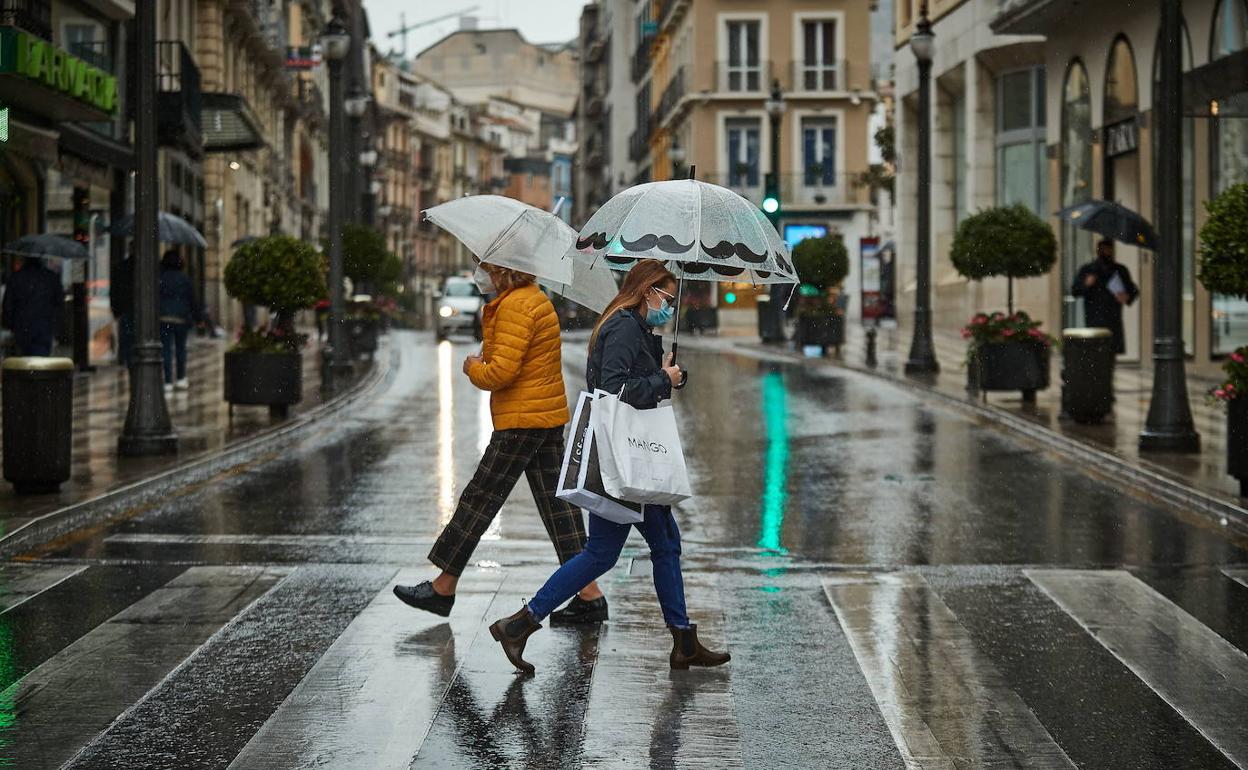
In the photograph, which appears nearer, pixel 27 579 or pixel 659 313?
pixel 659 313

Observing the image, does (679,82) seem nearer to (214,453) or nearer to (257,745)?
(214,453)

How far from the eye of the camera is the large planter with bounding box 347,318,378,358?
30.4 metres

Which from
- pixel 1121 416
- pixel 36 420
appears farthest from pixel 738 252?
pixel 1121 416

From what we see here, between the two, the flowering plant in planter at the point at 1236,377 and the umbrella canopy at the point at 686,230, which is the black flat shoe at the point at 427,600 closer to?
the umbrella canopy at the point at 686,230

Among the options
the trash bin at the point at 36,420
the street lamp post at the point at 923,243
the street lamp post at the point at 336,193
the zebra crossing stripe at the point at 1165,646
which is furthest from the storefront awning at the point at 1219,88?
the trash bin at the point at 36,420

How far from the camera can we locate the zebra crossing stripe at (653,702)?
574cm

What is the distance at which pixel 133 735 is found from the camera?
Answer: 593 centimetres

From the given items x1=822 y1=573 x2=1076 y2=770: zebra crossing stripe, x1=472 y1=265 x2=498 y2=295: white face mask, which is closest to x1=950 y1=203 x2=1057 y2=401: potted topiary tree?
x1=822 y1=573 x2=1076 y2=770: zebra crossing stripe

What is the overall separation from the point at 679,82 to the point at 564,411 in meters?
63.1

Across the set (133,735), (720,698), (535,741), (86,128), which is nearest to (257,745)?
(133,735)

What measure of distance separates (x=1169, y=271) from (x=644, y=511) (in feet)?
29.7

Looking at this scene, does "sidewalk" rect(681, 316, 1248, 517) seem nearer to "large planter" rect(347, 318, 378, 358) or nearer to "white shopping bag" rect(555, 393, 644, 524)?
"white shopping bag" rect(555, 393, 644, 524)

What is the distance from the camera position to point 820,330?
109ft

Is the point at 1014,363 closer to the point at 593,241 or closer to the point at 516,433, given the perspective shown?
the point at 516,433
